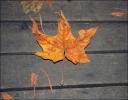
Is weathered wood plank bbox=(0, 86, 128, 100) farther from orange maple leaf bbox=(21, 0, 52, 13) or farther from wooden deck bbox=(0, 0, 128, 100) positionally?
orange maple leaf bbox=(21, 0, 52, 13)

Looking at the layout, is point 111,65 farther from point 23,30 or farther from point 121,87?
point 23,30

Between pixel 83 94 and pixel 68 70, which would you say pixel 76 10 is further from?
pixel 83 94

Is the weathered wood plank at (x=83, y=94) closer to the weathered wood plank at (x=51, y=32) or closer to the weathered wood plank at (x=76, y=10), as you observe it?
the weathered wood plank at (x=51, y=32)

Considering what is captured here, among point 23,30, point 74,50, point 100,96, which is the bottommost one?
point 100,96

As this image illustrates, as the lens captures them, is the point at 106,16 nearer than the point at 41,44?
No

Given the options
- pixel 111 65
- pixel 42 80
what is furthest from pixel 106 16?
pixel 42 80

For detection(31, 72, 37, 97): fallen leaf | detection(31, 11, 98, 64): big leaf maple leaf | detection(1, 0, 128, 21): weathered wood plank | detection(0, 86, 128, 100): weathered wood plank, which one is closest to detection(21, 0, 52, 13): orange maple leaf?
detection(1, 0, 128, 21): weathered wood plank

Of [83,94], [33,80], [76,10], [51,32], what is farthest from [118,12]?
[33,80]
